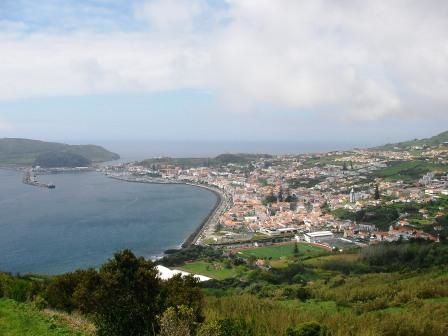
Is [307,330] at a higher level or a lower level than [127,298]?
lower

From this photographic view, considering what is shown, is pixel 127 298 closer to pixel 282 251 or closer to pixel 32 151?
pixel 282 251

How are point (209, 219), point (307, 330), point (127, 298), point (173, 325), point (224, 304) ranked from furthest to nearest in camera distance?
point (209, 219) < point (224, 304) < point (127, 298) < point (307, 330) < point (173, 325)

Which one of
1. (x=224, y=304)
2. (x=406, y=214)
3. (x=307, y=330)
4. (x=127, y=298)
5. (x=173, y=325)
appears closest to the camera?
(x=173, y=325)

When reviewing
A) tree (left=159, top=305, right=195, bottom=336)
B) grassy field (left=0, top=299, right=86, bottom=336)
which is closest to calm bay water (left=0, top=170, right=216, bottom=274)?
grassy field (left=0, top=299, right=86, bottom=336)

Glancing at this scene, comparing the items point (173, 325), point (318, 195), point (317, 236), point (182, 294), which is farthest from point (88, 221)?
point (173, 325)

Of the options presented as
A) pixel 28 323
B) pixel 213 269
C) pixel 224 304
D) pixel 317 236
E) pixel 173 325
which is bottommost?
pixel 213 269

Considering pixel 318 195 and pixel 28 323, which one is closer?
pixel 28 323

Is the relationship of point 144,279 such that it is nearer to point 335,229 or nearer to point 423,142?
point 335,229

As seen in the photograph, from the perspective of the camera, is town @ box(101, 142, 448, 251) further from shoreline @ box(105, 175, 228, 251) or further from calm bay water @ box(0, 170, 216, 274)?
calm bay water @ box(0, 170, 216, 274)
